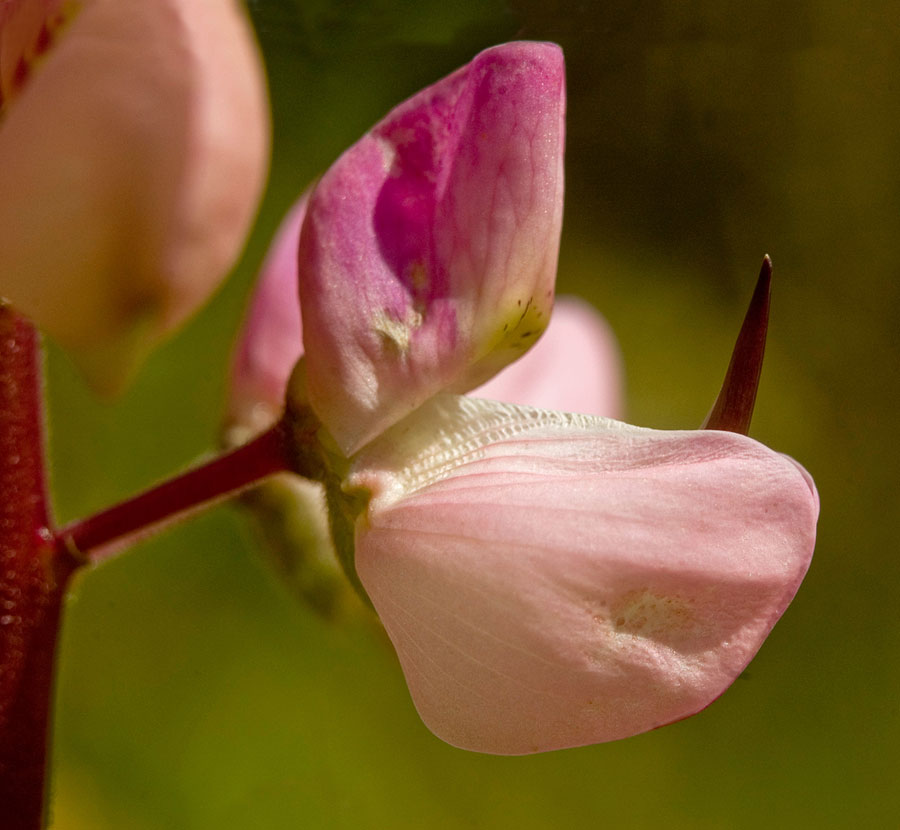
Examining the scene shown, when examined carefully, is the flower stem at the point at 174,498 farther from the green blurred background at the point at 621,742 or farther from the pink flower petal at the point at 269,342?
the green blurred background at the point at 621,742

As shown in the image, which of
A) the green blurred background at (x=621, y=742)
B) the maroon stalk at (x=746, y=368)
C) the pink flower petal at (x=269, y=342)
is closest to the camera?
the maroon stalk at (x=746, y=368)

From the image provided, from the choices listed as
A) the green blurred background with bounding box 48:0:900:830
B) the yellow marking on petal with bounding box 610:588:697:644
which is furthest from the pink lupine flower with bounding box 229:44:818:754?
the green blurred background with bounding box 48:0:900:830

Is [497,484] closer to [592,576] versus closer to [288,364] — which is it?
[592,576]

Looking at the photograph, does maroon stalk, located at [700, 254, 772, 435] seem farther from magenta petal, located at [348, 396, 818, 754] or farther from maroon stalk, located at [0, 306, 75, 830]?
maroon stalk, located at [0, 306, 75, 830]

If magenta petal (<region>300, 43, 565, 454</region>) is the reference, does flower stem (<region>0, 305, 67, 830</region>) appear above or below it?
below

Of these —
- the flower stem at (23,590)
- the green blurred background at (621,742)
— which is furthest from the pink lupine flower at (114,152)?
the green blurred background at (621,742)
